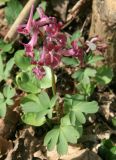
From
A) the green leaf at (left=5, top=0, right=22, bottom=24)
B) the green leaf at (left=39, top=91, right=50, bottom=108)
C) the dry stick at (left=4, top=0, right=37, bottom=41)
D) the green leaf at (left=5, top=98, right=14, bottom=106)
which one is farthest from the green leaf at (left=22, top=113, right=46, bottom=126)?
the green leaf at (left=5, top=0, right=22, bottom=24)

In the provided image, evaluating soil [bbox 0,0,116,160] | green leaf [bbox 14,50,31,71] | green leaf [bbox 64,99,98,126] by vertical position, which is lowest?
soil [bbox 0,0,116,160]

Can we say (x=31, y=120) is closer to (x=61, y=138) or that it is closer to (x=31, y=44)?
(x=61, y=138)

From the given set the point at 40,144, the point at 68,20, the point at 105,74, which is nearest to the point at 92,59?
the point at 105,74

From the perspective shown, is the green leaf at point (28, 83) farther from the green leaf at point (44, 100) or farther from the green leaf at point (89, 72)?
the green leaf at point (89, 72)

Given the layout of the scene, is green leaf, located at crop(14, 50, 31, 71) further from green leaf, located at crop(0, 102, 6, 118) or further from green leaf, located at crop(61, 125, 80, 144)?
green leaf, located at crop(61, 125, 80, 144)

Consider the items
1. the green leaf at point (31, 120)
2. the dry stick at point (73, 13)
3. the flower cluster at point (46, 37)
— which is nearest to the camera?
the flower cluster at point (46, 37)

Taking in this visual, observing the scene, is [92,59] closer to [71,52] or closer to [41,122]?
[71,52]

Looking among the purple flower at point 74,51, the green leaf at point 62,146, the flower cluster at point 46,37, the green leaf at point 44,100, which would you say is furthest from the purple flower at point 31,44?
the green leaf at point 62,146
